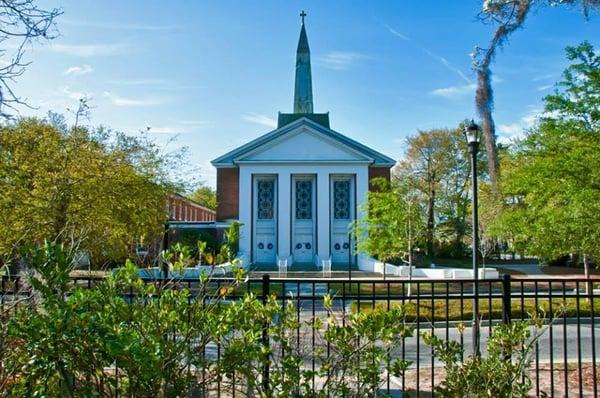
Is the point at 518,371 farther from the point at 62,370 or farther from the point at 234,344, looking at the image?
the point at 62,370

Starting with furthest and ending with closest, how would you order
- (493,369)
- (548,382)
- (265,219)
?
(265,219) → (548,382) → (493,369)

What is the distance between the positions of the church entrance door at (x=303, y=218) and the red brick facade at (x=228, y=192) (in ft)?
13.4

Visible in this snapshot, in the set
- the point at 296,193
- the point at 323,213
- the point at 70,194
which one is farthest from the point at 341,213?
the point at 70,194

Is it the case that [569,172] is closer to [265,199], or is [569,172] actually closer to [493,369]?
[493,369]

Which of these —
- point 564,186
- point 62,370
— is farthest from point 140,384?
point 564,186

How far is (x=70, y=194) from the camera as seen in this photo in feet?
35.5

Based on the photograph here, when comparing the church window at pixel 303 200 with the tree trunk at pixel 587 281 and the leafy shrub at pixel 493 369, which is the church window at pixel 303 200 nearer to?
the tree trunk at pixel 587 281

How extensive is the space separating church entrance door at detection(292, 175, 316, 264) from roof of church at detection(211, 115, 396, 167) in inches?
127

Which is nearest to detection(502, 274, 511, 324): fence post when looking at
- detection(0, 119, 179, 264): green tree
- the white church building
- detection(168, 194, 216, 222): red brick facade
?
detection(0, 119, 179, 264): green tree

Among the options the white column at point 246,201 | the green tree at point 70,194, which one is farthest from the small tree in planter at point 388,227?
the white column at point 246,201

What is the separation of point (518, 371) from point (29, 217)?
1077cm

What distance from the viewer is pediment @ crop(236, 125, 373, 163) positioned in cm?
3025

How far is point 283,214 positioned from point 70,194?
19795 millimetres

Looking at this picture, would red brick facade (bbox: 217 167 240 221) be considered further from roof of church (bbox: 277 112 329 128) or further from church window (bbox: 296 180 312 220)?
roof of church (bbox: 277 112 329 128)
